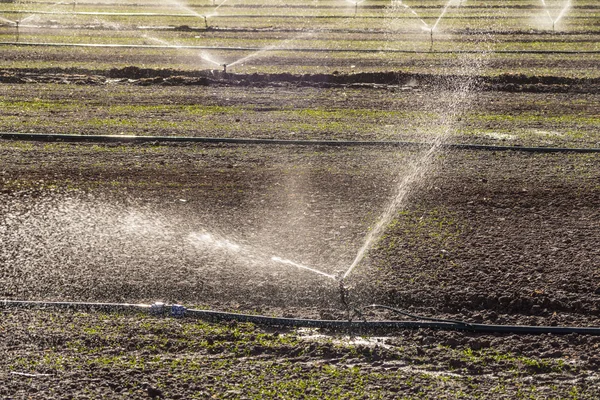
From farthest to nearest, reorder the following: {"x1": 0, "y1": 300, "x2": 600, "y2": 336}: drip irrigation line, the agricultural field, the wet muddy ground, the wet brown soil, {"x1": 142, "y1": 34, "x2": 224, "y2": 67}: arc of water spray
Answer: {"x1": 142, "y1": 34, "x2": 224, "y2": 67}: arc of water spray, the wet brown soil, {"x1": 0, "y1": 300, "x2": 600, "y2": 336}: drip irrigation line, the agricultural field, the wet muddy ground

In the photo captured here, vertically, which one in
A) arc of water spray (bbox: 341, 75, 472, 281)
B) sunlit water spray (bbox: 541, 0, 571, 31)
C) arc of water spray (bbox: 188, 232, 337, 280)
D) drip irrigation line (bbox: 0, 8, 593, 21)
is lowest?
drip irrigation line (bbox: 0, 8, 593, 21)

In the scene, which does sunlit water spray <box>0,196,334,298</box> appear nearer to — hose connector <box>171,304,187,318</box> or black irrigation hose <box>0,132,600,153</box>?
hose connector <box>171,304,187,318</box>

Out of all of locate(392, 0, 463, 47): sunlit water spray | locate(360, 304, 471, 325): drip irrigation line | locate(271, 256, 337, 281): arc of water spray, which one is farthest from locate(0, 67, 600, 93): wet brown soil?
locate(360, 304, 471, 325): drip irrigation line

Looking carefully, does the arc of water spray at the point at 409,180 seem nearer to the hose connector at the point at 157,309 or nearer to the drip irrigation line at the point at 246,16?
the hose connector at the point at 157,309

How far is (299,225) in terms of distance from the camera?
878 cm

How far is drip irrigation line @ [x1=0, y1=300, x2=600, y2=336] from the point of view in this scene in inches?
258

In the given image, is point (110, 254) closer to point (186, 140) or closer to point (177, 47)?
point (186, 140)

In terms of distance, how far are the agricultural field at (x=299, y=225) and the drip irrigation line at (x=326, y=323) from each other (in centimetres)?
6

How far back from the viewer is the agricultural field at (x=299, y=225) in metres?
6.07

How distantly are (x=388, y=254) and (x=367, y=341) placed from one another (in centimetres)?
169

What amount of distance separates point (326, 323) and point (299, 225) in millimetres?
2262

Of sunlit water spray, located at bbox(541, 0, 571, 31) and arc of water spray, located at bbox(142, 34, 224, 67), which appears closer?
arc of water spray, located at bbox(142, 34, 224, 67)

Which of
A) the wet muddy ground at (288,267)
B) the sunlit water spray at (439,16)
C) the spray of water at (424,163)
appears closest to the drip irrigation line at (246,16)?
the sunlit water spray at (439,16)

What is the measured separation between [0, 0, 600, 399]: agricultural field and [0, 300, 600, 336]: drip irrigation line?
58mm
